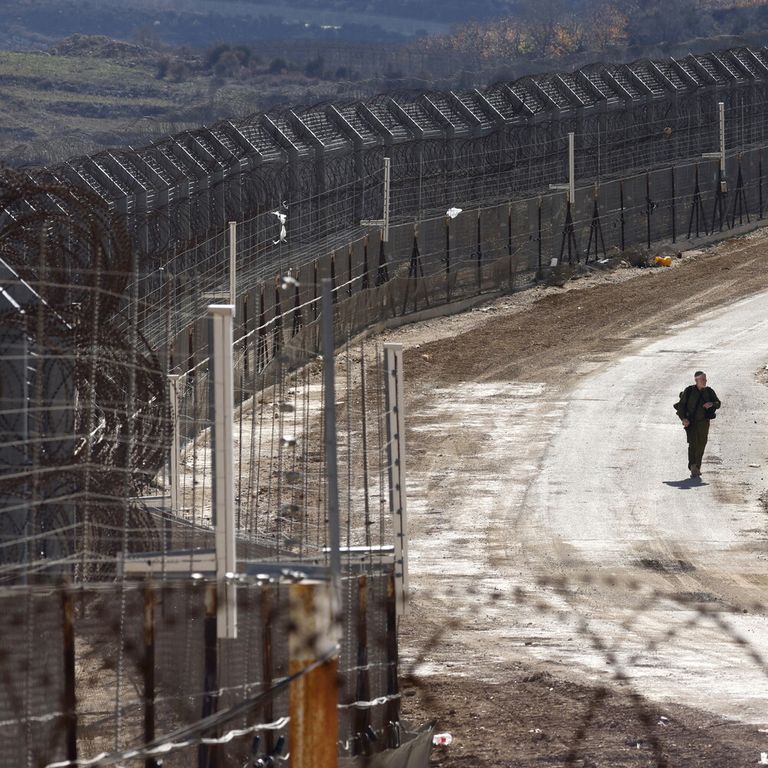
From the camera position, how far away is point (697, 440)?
20.3 meters

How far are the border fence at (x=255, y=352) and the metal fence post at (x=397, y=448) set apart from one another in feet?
0.06

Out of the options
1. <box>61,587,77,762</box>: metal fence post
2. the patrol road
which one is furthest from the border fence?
the patrol road

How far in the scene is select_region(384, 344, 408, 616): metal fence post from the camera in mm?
8961

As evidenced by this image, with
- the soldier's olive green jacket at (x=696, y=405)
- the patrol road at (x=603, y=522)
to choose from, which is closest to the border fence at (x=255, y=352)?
the patrol road at (x=603, y=522)

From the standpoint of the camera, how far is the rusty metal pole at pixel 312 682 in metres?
6.33

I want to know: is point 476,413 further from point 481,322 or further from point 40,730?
point 40,730

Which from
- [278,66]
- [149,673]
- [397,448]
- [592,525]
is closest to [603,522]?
[592,525]

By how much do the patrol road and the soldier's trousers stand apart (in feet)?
0.90

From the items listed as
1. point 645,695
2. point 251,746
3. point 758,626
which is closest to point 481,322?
point 758,626

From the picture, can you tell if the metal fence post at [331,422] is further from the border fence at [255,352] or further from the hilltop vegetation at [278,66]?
the hilltop vegetation at [278,66]

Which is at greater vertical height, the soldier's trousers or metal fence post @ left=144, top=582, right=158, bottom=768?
the soldier's trousers

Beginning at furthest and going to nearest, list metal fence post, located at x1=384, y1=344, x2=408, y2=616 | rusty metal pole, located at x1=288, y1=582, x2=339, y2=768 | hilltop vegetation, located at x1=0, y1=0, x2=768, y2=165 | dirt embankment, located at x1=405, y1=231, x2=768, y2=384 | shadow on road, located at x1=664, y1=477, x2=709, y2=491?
hilltop vegetation, located at x1=0, y1=0, x2=768, y2=165 → dirt embankment, located at x1=405, y1=231, x2=768, y2=384 → shadow on road, located at x1=664, y1=477, x2=709, y2=491 → metal fence post, located at x1=384, y1=344, x2=408, y2=616 → rusty metal pole, located at x1=288, y1=582, x2=339, y2=768

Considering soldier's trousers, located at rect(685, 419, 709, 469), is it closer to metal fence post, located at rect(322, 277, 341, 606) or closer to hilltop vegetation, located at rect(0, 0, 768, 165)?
metal fence post, located at rect(322, 277, 341, 606)

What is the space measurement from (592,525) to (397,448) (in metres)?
9.53
